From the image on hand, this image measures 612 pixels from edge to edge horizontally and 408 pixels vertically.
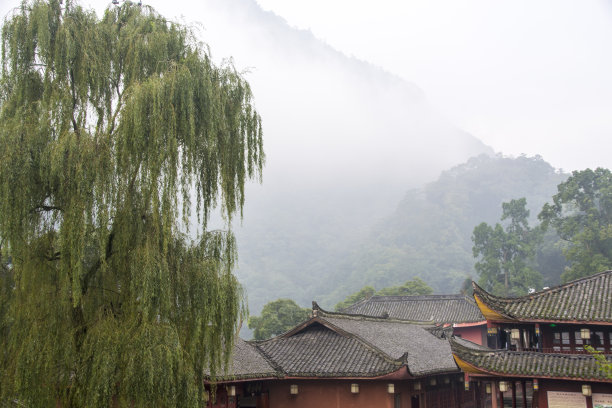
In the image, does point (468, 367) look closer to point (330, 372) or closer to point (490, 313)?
point (490, 313)

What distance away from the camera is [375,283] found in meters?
83.8

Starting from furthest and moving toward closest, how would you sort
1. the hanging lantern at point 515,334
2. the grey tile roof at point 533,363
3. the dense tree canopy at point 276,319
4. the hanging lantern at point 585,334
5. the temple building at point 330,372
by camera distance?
the dense tree canopy at point 276,319 < the hanging lantern at point 515,334 < the temple building at point 330,372 < the hanging lantern at point 585,334 < the grey tile roof at point 533,363

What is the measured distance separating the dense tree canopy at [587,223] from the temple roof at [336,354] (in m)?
27.7

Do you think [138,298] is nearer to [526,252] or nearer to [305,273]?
[526,252]

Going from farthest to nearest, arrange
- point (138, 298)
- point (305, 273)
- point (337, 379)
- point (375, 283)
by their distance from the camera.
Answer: point (305, 273)
point (375, 283)
point (337, 379)
point (138, 298)

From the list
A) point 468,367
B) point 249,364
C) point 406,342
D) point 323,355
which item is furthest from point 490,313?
point 249,364

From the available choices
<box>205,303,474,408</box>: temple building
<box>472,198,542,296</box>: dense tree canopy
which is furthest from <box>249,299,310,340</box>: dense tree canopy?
<box>472,198,542,296</box>: dense tree canopy

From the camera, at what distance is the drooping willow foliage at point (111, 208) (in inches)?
302

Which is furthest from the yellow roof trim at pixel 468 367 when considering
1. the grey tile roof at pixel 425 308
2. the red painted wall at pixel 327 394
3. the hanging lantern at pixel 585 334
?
the grey tile roof at pixel 425 308

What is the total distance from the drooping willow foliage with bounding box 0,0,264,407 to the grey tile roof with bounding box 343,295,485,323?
27.6m

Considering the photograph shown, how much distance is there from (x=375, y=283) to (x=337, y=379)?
68.9 meters

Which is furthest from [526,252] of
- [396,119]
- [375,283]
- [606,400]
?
[396,119]

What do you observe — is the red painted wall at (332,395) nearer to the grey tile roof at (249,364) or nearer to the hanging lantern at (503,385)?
the grey tile roof at (249,364)

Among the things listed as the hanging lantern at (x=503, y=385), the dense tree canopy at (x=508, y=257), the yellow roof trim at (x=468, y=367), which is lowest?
the hanging lantern at (x=503, y=385)
